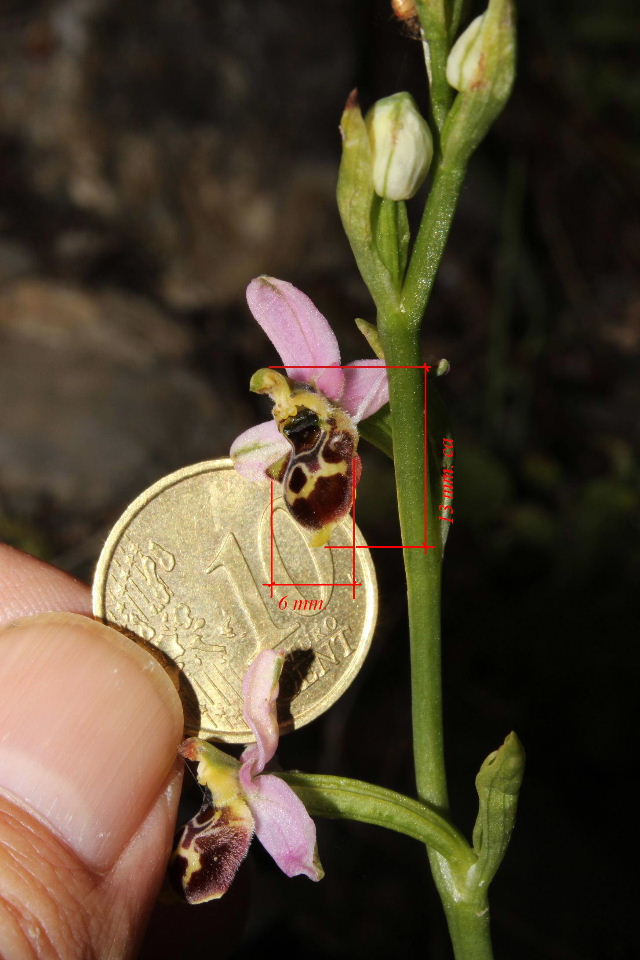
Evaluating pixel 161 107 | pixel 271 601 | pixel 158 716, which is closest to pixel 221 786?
pixel 158 716

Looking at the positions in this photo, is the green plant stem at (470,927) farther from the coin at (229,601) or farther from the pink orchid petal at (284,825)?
the coin at (229,601)

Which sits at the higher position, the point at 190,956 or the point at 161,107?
the point at 161,107

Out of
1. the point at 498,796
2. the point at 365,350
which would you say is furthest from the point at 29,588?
the point at 365,350

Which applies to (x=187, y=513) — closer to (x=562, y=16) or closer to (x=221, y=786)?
(x=221, y=786)

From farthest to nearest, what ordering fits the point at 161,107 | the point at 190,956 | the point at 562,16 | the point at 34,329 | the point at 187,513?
the point at 562,16 < the point at 161,107 < the point at 34,329 < the point at 190,956 < the point at 187,513

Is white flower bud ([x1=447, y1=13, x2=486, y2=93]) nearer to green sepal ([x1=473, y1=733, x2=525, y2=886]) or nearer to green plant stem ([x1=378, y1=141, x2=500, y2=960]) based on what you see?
green plant stem ([x1=378, y1=141, x2=500, y2=960])

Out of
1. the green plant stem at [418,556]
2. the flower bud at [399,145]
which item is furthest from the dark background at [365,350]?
the flower bud at [399,145]

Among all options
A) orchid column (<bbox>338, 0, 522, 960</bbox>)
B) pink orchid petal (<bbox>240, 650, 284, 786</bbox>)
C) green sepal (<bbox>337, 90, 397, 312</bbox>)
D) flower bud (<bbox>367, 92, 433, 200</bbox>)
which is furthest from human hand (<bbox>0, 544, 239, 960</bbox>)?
flower bud (<bbox>367, 92, 433, 200</bbox>)
